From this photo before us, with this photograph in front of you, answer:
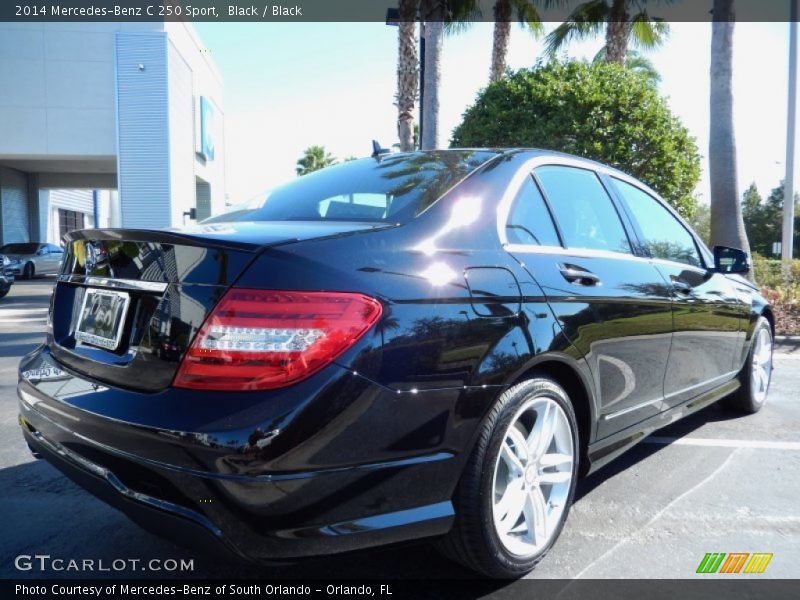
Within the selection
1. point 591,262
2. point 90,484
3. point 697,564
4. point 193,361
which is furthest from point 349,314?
point 697,564

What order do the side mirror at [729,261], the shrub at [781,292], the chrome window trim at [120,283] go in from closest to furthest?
the chrome window trim at [120,283], the side mirror at [729,261], the shrub at [781,292]

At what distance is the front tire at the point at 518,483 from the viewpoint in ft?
6.66

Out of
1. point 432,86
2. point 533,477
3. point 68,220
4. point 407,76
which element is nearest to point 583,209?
point 533,477

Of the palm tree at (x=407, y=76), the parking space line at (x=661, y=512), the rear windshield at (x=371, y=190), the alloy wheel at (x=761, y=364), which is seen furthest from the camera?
the palm tree at (x=407, y=76)

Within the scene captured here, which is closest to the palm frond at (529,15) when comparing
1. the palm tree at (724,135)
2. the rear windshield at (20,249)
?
the palm tree at (724,135)

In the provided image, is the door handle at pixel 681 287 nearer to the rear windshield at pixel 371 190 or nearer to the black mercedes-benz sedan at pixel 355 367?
the black mercedes-benz sedan at pixel 355 367

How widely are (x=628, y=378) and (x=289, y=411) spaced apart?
1.73m

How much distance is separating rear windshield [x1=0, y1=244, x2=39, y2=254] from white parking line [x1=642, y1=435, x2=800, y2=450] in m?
24.1

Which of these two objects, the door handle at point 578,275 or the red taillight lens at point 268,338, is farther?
the door handle at point 578,275

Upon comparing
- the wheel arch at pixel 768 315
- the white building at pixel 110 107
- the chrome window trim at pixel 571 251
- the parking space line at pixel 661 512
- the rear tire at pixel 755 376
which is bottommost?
the parking space line at pixel 661 512

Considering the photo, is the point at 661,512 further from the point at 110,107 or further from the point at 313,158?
the point at 313,158

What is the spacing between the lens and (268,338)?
1719 mm

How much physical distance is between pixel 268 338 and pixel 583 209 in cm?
182

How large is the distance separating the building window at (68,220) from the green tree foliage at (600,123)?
28.2m
